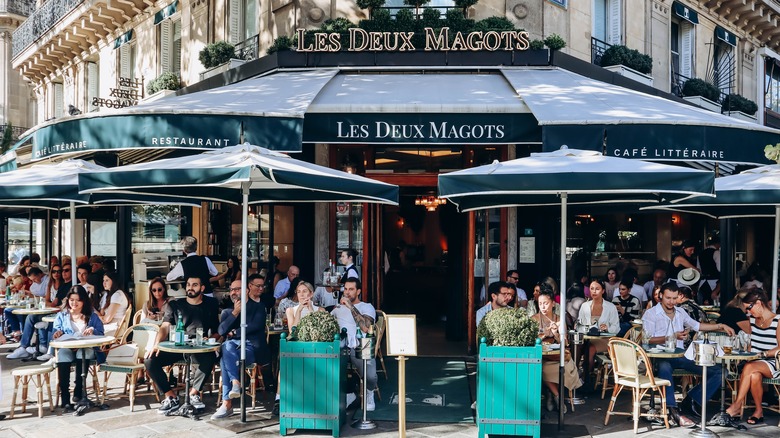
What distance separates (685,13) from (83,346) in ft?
46.4

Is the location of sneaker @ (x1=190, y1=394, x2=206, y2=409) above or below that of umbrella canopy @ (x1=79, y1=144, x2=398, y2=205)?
below

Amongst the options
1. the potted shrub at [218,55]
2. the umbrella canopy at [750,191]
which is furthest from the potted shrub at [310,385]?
the potted shrub at [218,55]

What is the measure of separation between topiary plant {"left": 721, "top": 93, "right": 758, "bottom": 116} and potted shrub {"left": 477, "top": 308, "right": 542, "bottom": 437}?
12630mm

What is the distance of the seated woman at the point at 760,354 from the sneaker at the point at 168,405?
581 centimetres

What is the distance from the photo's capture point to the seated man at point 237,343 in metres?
7.14

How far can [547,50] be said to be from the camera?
11.1 m

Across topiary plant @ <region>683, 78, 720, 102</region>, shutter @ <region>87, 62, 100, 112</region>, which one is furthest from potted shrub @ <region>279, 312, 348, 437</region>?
shutter @ <region>87, 62, 100, 112</region>

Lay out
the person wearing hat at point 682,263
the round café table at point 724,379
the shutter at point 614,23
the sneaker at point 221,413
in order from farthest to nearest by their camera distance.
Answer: the shutter at point 614,23, the person wearing hat at point 682,263, the sneaker at point 221,413, the round café table at point 724,379

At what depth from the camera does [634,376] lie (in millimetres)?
6746

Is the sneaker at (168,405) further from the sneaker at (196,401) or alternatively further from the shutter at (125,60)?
the shutter at (125,60)

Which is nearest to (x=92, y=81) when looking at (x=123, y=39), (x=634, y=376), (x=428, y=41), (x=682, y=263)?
(x=123, y=39)

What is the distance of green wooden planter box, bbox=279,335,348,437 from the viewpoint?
641 cm

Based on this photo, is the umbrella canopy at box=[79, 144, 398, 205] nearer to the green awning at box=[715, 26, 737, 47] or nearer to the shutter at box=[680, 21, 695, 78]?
the shutter at box=[680, 21, 695, 78]

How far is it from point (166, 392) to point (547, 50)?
7.88 meters
